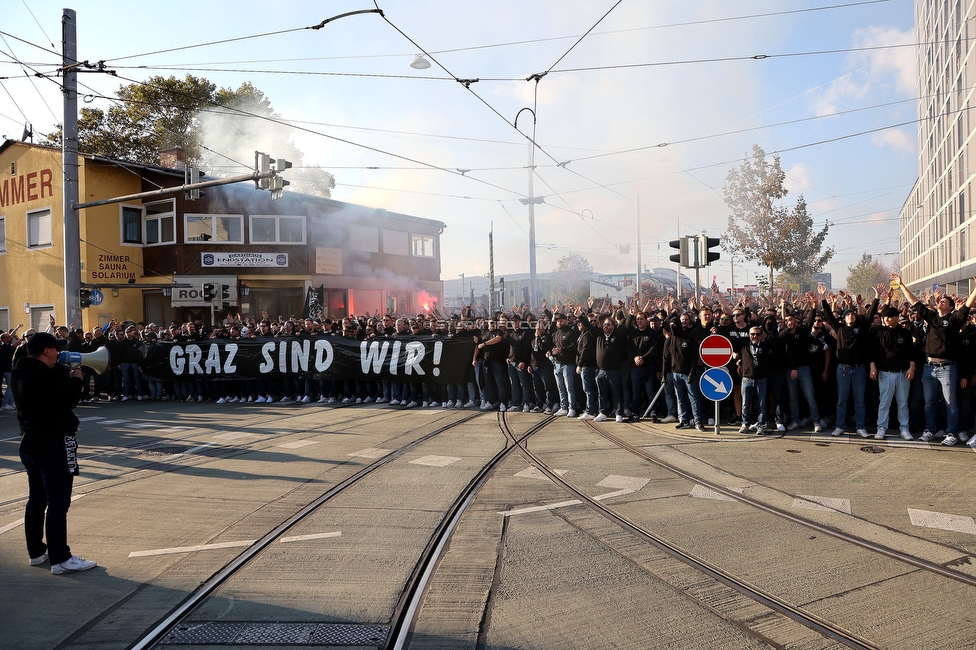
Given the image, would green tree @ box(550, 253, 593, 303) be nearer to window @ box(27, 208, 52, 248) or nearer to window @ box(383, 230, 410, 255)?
window @ box(383, 230, 410, 255)

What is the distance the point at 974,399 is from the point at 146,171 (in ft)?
105

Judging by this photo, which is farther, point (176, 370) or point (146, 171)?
point (146, 171)

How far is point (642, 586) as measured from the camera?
4.95 metres

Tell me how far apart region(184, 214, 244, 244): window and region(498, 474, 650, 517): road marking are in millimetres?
28184

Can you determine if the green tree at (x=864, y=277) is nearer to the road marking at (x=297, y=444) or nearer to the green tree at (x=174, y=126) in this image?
the green tree at (x=174, y=126)

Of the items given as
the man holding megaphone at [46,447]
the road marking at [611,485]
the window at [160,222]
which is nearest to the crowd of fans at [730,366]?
the man holding megaphone at [46,447]

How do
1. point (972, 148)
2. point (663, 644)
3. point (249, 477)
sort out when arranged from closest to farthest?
point (663, 644) < point (249, 477) < point (972, 148)

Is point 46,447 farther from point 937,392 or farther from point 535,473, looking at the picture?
point 937,392

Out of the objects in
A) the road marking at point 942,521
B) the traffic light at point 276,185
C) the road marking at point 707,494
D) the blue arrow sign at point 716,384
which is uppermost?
the traffic light at point 276,185

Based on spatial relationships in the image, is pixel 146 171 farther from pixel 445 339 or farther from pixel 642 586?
pixel 642 586

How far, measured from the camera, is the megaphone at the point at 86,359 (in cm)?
614

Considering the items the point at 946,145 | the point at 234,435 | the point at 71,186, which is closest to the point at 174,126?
the point at 71,186

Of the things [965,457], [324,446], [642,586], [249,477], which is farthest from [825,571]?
[324,446]

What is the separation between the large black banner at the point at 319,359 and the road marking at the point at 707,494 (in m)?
8.40
